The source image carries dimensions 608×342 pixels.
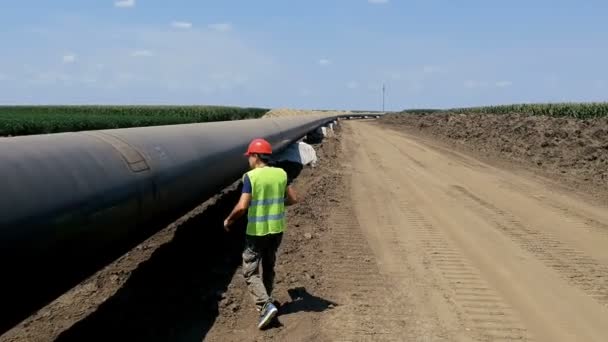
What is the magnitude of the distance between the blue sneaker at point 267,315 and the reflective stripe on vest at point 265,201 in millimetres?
671

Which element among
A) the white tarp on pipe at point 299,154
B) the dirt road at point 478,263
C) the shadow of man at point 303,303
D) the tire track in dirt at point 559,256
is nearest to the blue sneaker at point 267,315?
the shadow of man at point 303,303

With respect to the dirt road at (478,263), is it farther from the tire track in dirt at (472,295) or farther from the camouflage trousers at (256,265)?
the camouflage trousers at (256,265)

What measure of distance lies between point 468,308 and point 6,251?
4379 mm

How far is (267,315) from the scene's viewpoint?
16.6ft

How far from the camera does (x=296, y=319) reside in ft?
17.6

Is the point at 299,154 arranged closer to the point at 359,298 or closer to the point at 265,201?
the point at 359,298

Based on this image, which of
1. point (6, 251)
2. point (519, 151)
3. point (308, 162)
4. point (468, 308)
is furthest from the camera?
point (519, 151)

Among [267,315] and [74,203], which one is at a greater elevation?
[74,203]

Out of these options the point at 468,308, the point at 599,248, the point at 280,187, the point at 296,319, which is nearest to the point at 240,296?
the point at 296,319

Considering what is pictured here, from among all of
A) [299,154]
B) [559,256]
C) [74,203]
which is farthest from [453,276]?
[299,154]

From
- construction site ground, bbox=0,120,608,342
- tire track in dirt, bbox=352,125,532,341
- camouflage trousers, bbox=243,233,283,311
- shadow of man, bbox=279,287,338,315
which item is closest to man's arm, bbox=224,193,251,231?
camouflage trousers, bbox=243,233,283,311

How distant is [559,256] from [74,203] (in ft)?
21.4

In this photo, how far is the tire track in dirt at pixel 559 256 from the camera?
6.49m

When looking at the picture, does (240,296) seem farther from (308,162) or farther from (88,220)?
(308,162)
